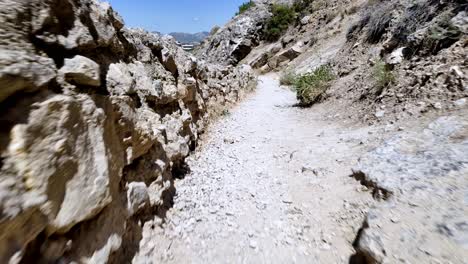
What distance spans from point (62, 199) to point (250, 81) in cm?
1216

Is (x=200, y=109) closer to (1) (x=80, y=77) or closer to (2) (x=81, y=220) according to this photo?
(1) (x=80, y=77)

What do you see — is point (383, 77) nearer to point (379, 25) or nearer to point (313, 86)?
point (313, 86)

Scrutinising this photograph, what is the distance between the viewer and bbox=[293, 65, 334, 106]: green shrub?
7.88m

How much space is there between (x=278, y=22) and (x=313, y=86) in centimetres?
1984

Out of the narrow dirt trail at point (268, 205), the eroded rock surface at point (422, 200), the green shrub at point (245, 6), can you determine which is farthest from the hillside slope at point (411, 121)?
the green shrub at point (245, 6)

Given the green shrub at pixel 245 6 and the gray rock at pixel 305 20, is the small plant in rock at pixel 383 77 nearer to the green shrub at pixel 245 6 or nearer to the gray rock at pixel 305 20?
the gray rock at pixel 305 20

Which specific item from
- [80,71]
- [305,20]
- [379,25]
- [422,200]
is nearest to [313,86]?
[379,25]

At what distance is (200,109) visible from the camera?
6.66 metres

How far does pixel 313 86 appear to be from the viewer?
7.93 meters

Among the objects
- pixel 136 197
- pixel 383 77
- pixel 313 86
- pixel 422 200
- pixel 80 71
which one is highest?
pixel 80 71

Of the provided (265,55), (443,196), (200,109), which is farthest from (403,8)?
(265,55)

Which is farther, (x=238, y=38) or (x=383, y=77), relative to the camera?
(x=238, y=38)

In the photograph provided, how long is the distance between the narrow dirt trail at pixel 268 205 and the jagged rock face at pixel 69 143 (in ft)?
1.24

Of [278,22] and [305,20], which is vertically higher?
[278,22]
